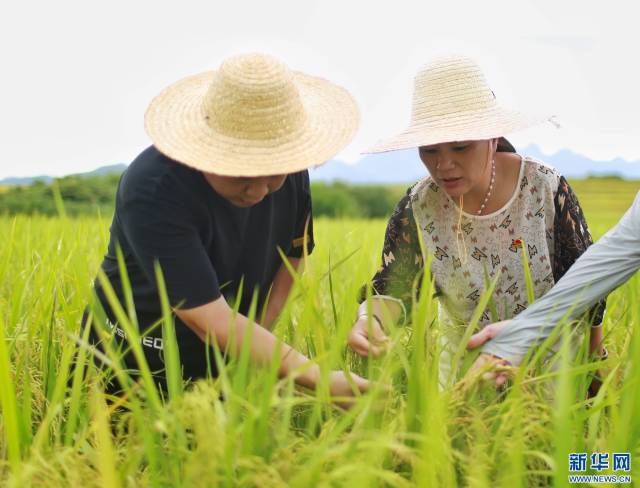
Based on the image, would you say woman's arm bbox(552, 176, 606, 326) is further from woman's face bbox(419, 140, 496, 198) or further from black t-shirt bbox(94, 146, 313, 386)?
black t-shirt bbox(94, 146, 313, 386)

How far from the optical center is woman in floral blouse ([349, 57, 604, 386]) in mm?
1530

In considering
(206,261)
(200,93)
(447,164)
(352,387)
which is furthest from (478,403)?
(200,93)

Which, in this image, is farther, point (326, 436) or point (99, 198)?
point (99, 198)

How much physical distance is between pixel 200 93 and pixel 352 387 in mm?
662

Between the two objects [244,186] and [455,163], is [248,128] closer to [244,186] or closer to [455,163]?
[244,186]

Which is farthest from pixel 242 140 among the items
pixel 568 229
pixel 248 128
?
pixel 568 229

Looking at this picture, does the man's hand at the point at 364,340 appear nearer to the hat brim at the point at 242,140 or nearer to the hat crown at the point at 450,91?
the hat brim at the point at 242,140

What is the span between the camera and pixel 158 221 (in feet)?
3.93

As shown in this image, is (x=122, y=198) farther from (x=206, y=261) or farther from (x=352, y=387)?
(x=352, y=387)

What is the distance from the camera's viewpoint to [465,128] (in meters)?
1.48

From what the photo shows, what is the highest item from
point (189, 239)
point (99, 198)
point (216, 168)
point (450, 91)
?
point (450, 91)

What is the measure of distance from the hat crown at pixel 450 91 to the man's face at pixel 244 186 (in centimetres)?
48

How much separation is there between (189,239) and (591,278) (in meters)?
0.74

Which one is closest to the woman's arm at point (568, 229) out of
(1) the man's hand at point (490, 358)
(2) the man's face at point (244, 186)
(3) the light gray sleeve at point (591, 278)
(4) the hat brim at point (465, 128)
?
(4) the hat brim at point (465, 128)
